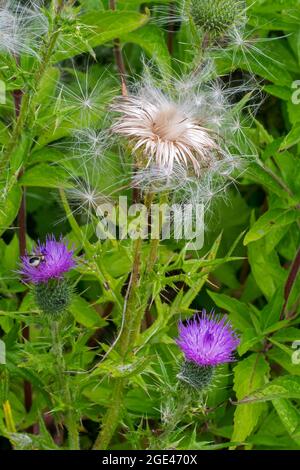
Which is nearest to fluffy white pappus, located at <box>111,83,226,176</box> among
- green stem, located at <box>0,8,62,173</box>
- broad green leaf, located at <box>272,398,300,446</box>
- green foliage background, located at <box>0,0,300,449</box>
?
green foliage background, located at <box>0,0,300,449</box>

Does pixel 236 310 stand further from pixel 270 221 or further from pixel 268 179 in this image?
pixel 268 179

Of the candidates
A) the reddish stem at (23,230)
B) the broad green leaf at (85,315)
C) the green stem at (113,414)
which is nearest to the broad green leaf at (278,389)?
the green stem at (113,414)

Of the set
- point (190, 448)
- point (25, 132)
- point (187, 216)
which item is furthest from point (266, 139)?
point (190, 448)

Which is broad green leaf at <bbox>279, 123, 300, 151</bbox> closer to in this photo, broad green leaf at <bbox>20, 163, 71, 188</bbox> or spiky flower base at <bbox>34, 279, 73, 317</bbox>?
broad green leaf at <bbox>20, 163, 71, 188</bbox>

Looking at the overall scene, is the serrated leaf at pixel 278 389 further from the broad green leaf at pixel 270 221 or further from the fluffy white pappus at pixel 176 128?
the fluffy white pappus at pixel 176 128

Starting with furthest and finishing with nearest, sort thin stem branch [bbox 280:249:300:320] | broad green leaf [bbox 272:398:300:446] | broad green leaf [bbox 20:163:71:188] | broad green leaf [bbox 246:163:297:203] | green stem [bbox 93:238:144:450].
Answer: thin stem branch [bbox 280:249:300:320], broad green leaf [bbox 246:163:297:203], broad green leaf [bbox 20:163:71:188], broad green leaf [bbox 272:398:300:446], green stem [bbox 93:238:144:450]
